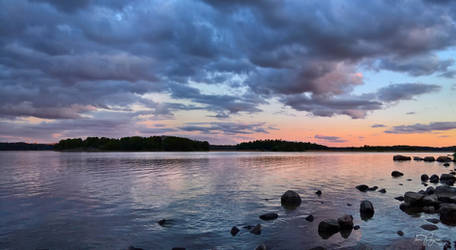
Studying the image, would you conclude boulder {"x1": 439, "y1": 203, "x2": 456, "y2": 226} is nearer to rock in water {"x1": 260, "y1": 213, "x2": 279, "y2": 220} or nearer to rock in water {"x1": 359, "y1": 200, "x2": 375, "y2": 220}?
rock in water {"x1": 359, "y1": 200, "x2": 375, "y2": 220}

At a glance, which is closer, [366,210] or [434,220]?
[434,220]

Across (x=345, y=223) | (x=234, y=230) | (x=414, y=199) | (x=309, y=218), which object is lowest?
(x=309, y=218)

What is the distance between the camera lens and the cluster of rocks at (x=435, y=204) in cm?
2139

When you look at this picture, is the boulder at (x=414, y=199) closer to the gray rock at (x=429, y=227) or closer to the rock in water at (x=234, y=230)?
the gray rock at (x=429, y=227)

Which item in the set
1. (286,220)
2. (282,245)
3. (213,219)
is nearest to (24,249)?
(213,219)

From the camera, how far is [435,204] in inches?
977

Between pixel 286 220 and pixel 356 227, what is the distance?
14.9 feet

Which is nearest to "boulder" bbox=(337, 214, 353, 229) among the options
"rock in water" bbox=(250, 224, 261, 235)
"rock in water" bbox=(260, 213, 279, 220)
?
"rock in water" bbox=(260, 213, 279, 220)

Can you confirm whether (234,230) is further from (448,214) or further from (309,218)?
(448,214)

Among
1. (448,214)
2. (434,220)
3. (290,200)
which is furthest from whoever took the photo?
(290,200)

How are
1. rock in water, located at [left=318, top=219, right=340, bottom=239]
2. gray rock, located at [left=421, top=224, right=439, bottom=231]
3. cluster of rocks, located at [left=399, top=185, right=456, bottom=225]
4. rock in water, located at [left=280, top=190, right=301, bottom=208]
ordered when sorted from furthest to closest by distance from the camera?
rock in water, located at [left=280, top=190, right=301, bottom=208]
cluster of rocks, located at [left=399, top=185, right=456, bottom=225]
gray rock, located at [left=421, top=224, right=439, bottom=231]
rock in water, located at [left=318, top=219, right=340, bottom=239]

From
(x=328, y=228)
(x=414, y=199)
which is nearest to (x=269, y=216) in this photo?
(x=328, y=228)

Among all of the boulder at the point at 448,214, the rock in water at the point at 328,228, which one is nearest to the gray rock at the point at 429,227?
the boulder at the point at 448,214

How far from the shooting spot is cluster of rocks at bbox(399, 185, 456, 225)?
21391 mm
